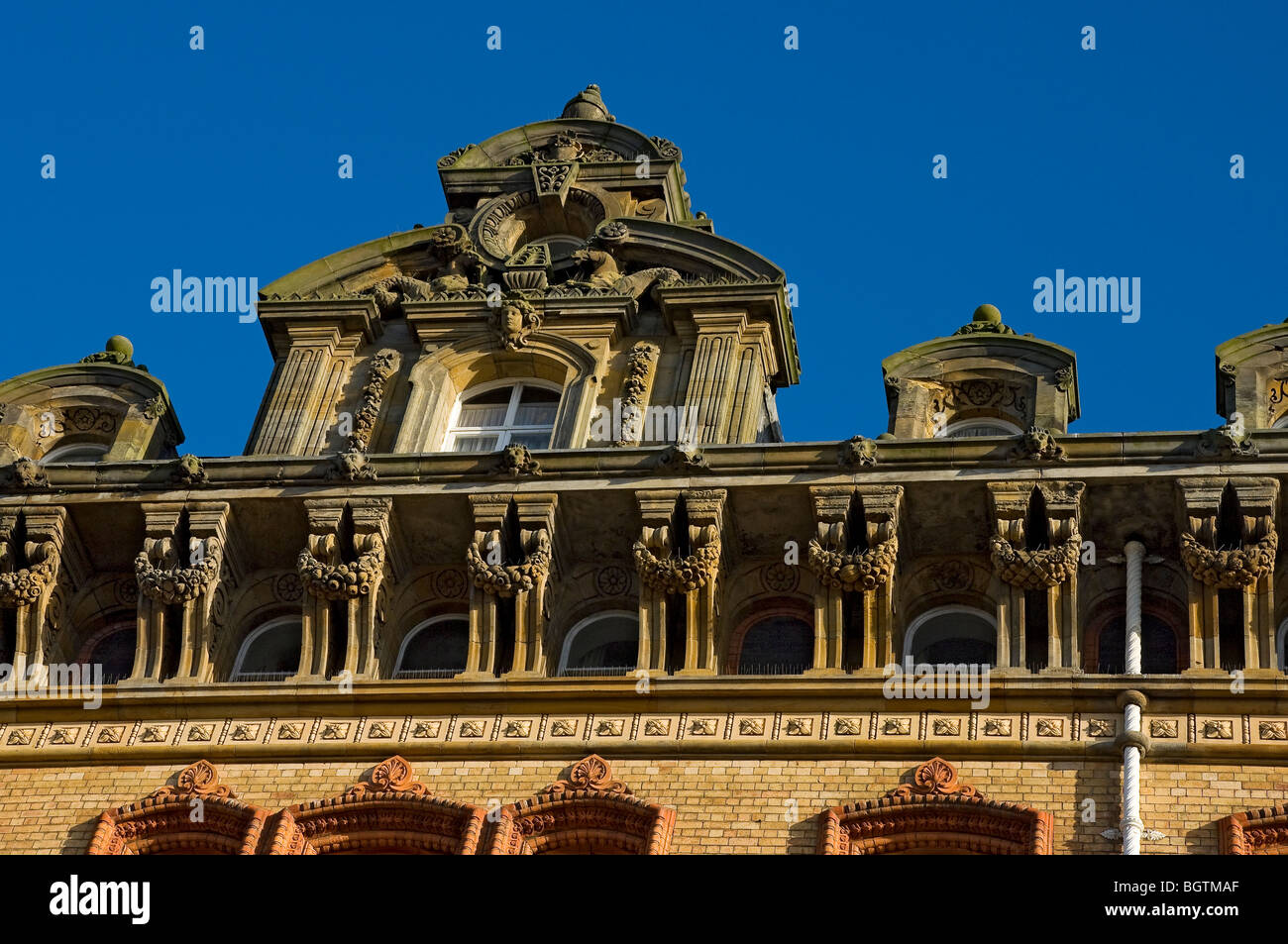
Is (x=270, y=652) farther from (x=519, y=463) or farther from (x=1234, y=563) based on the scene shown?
(x=1234, y=563)

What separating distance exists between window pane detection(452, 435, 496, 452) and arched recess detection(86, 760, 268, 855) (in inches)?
214

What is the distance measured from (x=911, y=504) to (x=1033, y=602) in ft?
5.18

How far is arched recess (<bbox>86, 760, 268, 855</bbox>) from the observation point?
25031mm

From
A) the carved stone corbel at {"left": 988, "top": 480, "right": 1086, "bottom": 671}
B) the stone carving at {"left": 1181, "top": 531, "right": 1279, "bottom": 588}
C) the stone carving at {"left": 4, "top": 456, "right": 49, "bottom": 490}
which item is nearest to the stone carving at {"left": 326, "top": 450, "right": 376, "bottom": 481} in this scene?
the stone carving at {"left": 4, "top": 456, "right": 49, "bottom": 490}

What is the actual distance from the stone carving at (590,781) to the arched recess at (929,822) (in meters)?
1.97

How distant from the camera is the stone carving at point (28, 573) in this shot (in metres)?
27.0

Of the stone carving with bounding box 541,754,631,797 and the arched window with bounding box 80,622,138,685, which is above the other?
the arched window with bounding box 80,622,138,685

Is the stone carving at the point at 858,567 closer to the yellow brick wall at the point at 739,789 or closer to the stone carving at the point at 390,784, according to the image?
the yellow brick wall at the point at 739,789

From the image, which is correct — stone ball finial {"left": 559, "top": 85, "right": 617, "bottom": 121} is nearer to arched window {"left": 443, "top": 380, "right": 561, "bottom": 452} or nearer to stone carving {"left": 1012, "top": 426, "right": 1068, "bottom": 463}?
arched window {"left": 443, "top": 380, "right": 561, "bottom": 452}

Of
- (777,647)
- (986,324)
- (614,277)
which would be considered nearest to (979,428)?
(986,324)

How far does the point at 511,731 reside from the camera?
25.3 meters

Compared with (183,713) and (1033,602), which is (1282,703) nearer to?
(1033,602)
